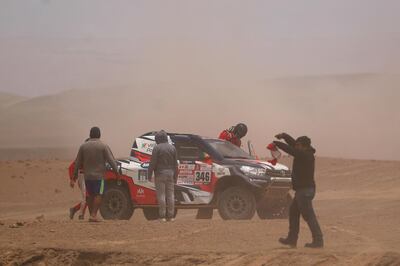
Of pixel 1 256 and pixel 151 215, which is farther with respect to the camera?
pixel 151 215

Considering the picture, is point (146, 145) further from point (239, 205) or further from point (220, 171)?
point (239, 205)

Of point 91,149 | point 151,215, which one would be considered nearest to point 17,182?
point 151,215

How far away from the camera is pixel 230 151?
746 inches

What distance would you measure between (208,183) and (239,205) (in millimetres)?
709

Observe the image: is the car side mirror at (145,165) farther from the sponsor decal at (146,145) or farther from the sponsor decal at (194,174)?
the sponsor decal at (194,174)

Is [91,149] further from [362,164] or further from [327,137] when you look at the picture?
[327,137]

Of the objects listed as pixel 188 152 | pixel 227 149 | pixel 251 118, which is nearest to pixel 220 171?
pixel 188 152

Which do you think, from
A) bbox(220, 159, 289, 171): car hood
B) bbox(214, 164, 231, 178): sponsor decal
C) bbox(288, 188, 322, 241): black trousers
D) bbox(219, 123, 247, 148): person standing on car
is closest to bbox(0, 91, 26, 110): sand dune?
bbox(219, 123, 247, 148): person standing on car

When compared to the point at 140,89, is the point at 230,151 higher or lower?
lower

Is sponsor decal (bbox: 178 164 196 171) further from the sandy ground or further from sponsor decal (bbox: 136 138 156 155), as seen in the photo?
the sandy ground

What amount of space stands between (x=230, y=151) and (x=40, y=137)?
3170 inches

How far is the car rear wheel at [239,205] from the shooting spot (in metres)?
17.9

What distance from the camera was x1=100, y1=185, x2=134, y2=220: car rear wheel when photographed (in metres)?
18.5

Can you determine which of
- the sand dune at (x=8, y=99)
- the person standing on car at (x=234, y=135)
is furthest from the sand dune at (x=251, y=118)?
the person standing on car at (x=234, y=135)
